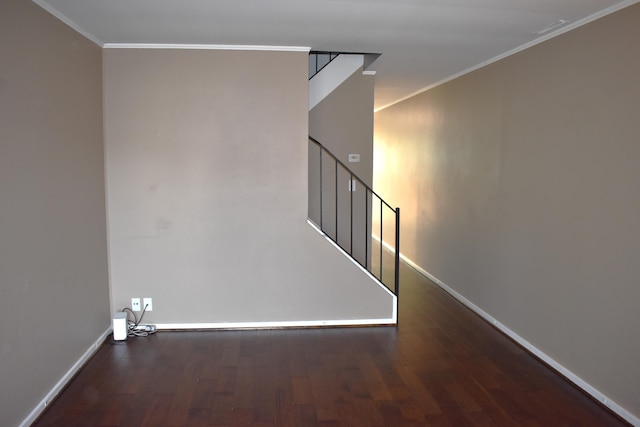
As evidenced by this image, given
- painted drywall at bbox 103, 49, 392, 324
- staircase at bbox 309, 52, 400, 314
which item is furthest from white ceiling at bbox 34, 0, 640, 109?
staircase at bbox 309, 52, 400, 314

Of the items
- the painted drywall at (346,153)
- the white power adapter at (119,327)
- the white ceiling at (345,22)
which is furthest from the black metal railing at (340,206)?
the white power adapter at (119,327)

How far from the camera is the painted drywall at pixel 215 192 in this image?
4.00 metres

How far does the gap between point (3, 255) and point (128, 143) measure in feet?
5.62

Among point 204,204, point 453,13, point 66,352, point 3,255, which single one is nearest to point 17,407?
point 66,352

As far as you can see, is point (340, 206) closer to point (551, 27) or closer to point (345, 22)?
point (345, 22)

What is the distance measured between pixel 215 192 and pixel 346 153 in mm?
1566

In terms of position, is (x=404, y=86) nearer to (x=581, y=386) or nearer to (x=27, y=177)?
(x=581, y=386)

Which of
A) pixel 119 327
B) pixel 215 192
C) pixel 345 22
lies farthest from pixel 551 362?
pixel 119 327

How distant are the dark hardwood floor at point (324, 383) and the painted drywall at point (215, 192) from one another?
37 centimetres

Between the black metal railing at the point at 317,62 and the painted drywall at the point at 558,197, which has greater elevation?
the black metal railing at the point at 317,62

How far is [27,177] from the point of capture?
273 cm

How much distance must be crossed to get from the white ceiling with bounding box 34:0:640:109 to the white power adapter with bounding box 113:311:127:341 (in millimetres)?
2267

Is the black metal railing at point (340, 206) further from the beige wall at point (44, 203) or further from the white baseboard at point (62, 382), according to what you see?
the white baseboard at point (62, 382)

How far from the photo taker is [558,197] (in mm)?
3434
